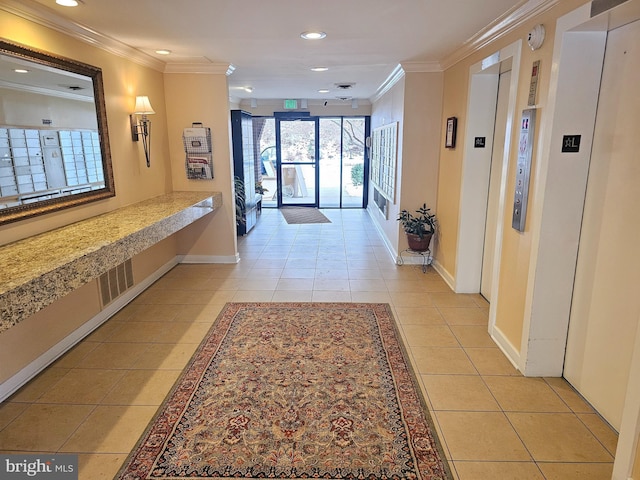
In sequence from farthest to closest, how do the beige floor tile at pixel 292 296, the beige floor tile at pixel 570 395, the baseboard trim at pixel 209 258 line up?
the baseboard trim at pixel 209 258 → the beige floor tile at pixel 292 296 → the beige floor tile at pixel 570 395

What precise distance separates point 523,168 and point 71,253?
2.71 metres

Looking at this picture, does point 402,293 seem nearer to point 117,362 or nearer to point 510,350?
point 510,350

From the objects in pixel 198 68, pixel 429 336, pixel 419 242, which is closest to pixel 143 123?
pixel 198 68

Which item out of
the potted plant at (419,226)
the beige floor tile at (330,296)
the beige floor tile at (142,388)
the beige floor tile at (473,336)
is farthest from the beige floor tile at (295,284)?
the beige floor tile at (142,388)

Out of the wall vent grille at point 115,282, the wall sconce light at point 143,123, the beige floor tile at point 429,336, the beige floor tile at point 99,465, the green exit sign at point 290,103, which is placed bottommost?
the beige floor tile at point 99,465

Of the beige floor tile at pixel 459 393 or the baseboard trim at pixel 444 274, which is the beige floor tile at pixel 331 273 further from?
the beige floor tile at pixel 459 393

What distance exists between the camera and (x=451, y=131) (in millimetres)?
4133

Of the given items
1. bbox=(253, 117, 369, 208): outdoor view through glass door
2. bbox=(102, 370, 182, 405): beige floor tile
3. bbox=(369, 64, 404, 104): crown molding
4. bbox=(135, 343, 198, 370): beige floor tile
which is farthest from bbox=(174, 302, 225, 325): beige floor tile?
bbox=(253, 117, 369, 208): outdoor view through glass door

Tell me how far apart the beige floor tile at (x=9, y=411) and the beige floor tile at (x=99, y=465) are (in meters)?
0.57

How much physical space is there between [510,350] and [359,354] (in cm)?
103

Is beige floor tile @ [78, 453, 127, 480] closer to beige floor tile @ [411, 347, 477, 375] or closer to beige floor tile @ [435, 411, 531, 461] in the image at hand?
beige floor tile @ [435, 411, 531, 461]

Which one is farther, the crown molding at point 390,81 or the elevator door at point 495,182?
the crown molding at point 390,81

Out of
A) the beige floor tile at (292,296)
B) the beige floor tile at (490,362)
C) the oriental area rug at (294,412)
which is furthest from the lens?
the beige floor tile at (292,296)

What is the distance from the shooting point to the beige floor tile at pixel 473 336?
303cm
